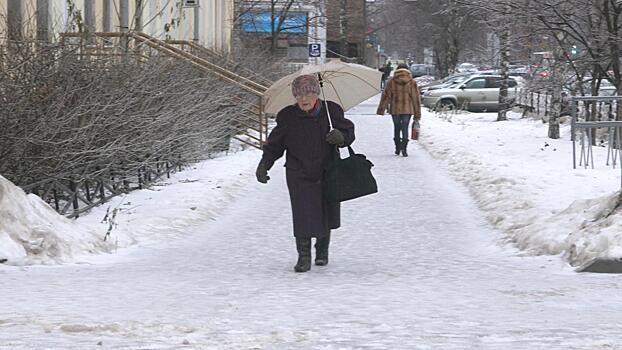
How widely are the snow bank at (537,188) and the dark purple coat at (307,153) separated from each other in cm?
222

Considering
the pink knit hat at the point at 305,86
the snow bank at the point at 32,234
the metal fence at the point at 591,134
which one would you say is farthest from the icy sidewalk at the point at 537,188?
the snow bank at the point at 32,234

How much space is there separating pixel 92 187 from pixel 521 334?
8.67m

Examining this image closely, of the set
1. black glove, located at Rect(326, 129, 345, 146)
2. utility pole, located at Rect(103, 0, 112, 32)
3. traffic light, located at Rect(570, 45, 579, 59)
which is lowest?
black glove, located at Rect(326, 129, 345, 146)

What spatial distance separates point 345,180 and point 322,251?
2.92 feet

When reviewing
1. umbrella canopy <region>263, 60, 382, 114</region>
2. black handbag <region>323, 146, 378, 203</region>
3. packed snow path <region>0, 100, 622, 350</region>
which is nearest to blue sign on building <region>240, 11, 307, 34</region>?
packed snow path <region>0, 100, 622, 350</region>

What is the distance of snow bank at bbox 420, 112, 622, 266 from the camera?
9.48m

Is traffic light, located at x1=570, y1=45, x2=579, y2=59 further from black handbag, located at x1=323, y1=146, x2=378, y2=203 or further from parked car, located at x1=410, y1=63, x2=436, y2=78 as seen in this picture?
parked car, located at x1=410, y1=63, x2=436, y2=78

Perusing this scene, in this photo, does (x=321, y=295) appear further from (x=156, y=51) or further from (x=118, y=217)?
(x=156, y=51)

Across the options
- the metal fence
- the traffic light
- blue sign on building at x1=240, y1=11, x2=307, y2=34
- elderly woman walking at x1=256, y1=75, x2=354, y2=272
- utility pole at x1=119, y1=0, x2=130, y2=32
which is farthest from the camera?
blue sign on building at x1=240, y1=11, x2=307, y2=34

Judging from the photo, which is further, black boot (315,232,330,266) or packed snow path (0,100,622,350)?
black boot (315,232,330,266)

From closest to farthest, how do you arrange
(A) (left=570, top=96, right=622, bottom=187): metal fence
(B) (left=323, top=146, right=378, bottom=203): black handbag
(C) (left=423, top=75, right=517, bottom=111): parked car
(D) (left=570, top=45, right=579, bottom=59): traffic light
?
(B) (left=323, top=146, right=378, bottom=203): black handbag
(A) (left=570, top=96, right=622, bottom=187): metal fence
(D) (left=570, top=45, right=579, bottom=59): traffic light
(C) (left=423, top=75, right=517, bottom=111): parked car

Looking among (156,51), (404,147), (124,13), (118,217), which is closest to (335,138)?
(118,217)

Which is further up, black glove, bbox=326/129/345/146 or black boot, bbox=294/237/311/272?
black glove, bbox=326/129/345/146

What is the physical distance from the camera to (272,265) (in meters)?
9.59
